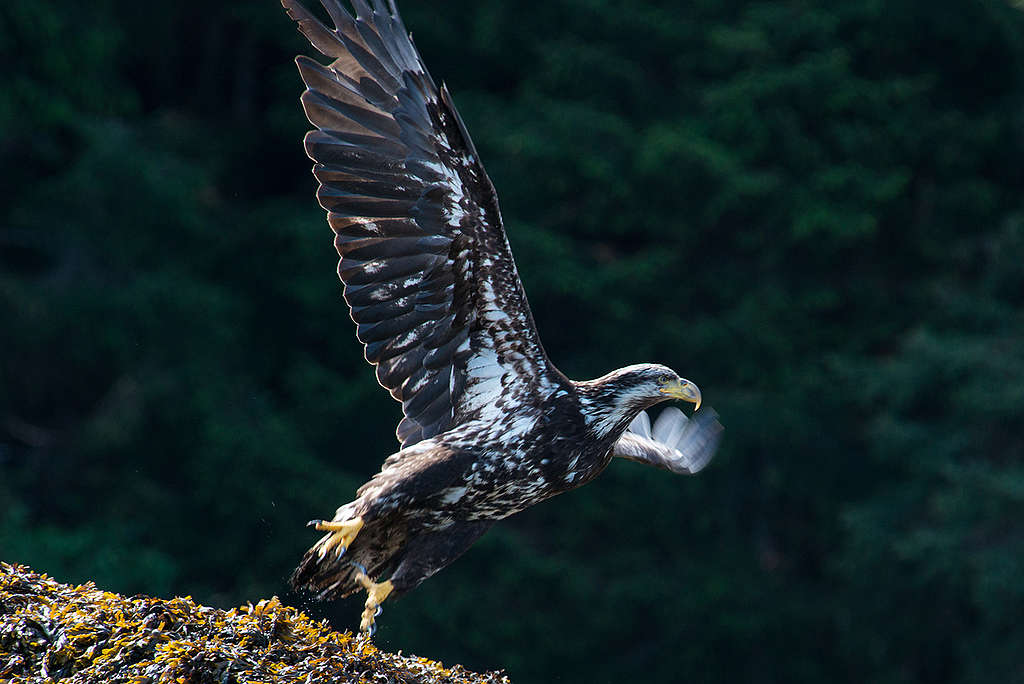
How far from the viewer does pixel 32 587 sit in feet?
12.6

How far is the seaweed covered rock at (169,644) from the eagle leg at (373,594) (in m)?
0.54

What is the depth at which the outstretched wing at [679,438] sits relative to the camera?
5.97 meters

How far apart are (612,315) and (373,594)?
9.31m

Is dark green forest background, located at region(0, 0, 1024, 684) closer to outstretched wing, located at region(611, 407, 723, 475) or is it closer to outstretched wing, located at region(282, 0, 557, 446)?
outstretched wing, located at region(611, 407, 723, 475)

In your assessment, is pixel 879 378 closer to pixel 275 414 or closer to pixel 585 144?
pixel 585 144

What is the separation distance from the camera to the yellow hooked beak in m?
4.95

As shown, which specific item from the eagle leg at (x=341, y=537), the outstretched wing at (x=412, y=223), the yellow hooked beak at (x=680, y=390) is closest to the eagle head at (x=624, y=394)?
the yellow hooked beak at (x=680, y=390)

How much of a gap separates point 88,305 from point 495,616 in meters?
4.61

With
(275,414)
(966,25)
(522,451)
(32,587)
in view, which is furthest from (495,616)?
(32,587)

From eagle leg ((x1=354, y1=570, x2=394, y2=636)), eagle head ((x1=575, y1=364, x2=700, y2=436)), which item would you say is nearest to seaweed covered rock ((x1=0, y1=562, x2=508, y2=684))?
eagle leg ((x1=354, y1=570, x2=394, y2=636))

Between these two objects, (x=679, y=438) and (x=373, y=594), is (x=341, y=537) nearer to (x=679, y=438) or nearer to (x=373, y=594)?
(x=373, y=594)

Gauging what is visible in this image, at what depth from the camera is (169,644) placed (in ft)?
11.5

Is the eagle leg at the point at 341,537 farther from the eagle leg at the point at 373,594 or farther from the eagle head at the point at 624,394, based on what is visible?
the eagle head at the point at 624,394

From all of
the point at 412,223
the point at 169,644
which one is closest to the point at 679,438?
the point at 412,223
